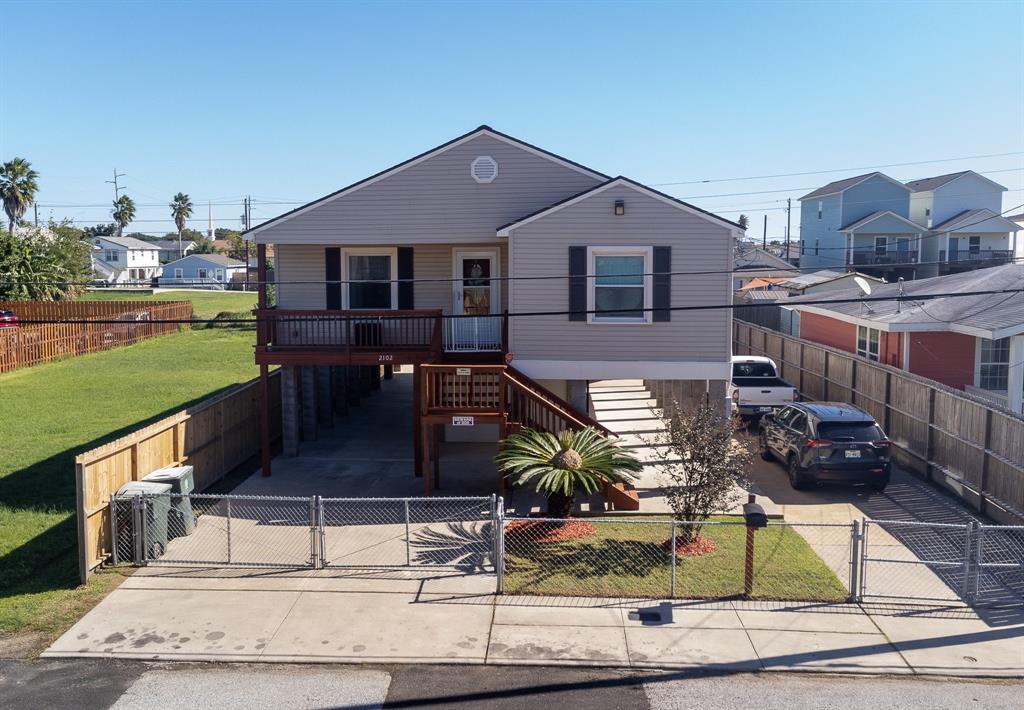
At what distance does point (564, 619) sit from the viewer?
36.0ft

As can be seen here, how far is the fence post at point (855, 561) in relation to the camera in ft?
36.9

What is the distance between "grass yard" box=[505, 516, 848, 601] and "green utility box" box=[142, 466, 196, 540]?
5207 millimetres

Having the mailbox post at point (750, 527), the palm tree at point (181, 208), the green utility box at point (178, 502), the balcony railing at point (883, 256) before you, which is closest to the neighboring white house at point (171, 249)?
the palm tree at point (181, 208)

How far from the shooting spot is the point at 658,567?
1264 centimetres

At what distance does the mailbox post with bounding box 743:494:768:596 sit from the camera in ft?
36.5

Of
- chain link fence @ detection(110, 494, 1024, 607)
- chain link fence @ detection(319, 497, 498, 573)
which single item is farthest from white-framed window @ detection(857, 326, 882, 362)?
chain link fence @ detection(319, 497, 498, 573)

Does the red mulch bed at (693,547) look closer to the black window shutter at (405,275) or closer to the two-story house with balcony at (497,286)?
the two-story house with balcony at (497,286)

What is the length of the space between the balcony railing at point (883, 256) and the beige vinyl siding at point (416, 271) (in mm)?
36932

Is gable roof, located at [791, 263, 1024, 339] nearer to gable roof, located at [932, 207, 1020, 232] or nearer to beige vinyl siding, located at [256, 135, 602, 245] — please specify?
beige vinyl siding, located at [256, 135, 602, 245]

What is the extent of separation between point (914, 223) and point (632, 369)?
42.2 metres

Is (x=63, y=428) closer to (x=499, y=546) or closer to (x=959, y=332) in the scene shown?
(x=499, y=546)

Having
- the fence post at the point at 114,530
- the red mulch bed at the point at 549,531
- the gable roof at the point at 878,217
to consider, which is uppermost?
the gable roof at the point at 878,217

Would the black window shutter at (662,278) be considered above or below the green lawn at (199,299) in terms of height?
above

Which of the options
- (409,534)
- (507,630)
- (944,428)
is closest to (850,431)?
(944,428)
